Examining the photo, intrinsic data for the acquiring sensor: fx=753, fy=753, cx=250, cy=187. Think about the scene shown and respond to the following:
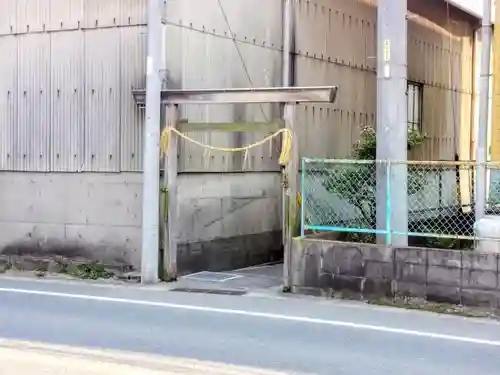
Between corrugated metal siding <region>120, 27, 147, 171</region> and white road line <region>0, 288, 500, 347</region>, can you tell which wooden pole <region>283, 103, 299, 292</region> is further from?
corrugated metal siding <region>120, 27, 147, 171</region>

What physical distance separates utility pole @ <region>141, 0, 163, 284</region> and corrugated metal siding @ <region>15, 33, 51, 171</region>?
2716 millimetres

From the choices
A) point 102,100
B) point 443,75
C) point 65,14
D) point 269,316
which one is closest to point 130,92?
point 102,100

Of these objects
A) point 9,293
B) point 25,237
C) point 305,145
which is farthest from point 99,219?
A: point 305,145

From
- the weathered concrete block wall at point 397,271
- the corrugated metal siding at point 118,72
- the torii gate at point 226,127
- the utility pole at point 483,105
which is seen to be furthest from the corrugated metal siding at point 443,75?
the weathered concrete block wall at point 397,271

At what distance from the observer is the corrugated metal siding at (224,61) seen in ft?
44.2

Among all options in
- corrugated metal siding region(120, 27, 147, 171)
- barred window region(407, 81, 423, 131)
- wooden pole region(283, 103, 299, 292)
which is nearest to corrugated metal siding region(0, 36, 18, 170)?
corrugated metal siding region(120, 27, 147, 171)

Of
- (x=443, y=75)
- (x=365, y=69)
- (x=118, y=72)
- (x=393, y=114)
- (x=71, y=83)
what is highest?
(x=443, y=75)

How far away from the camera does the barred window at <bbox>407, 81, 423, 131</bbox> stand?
815 inches

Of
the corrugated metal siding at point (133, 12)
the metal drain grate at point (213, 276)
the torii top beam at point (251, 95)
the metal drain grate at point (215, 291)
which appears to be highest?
the corrugated metal siding at point (133, 12)

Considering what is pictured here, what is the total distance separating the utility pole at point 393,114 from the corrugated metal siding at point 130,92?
14.1 ft

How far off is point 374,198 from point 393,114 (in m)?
1.91

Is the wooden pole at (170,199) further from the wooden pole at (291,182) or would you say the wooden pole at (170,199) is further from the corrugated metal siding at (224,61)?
the wooden pole at (291,182)

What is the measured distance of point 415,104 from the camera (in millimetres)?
21094

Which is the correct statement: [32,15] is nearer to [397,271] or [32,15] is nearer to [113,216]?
[113,216]
